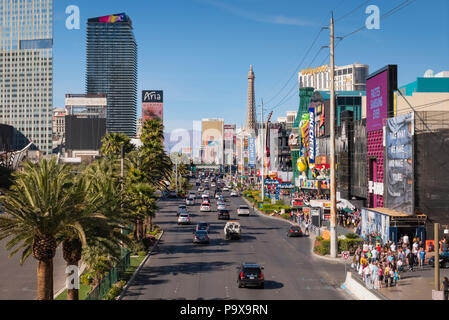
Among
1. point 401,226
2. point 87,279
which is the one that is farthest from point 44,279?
point 401,226

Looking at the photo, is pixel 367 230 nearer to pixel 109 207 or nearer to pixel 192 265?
pixel 192 265

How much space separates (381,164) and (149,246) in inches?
934

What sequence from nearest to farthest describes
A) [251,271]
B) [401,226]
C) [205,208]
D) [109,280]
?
[109,280], [251,271], [401,226], [205,208]

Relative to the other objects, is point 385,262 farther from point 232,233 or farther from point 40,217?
point 40,217

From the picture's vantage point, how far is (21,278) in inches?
1155

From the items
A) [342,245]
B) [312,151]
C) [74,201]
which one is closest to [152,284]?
[74,201]

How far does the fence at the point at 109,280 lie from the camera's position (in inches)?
844

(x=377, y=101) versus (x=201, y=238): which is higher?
(x=377, y=101)

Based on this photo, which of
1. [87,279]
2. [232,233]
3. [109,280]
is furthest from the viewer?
[232,233]

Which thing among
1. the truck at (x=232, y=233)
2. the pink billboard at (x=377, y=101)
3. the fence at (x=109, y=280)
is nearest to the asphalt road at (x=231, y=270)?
the truck at (x=232, y=233)

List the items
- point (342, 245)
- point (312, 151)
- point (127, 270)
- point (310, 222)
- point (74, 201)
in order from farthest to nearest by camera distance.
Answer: point (312, 151) < point (310, 222) < point (342, 245) < point (127, 270) < point (74, 201)

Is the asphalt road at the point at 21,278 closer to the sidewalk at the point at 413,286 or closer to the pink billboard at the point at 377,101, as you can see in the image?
the sidewalk at the point at 413,286

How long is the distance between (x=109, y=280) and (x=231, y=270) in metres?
8.61

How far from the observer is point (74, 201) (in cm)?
2034
